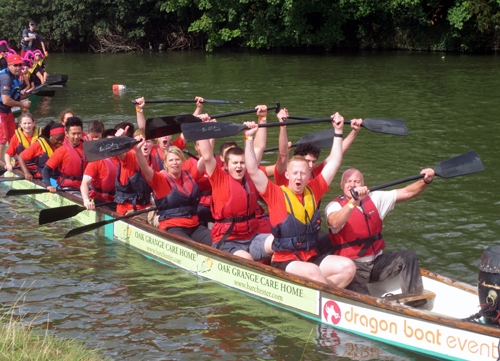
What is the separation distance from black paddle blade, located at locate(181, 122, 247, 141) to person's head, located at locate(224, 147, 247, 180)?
199 millimetres

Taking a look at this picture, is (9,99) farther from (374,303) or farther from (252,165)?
(374,303)

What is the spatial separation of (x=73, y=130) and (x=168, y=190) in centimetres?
243

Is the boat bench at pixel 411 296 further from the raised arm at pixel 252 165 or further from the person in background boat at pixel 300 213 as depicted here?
the raised arm at pixel 252 165

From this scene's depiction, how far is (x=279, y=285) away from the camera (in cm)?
732

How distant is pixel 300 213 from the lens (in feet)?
23.1

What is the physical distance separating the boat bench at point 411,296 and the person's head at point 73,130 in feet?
17.1

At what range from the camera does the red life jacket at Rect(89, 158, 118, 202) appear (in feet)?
32.2

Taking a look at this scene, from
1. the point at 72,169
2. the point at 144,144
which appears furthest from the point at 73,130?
the point at 144,144

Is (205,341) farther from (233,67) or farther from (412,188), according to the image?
(233,67)

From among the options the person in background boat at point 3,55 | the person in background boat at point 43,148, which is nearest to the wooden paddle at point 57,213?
the person in background boat at point 43,148

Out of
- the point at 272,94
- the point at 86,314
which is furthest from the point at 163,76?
the point at 86,314

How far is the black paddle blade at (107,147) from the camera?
821 cm

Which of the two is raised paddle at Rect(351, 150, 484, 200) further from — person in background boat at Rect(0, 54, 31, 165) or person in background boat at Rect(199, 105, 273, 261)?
person in background boat at Rect(0, 54, 31, 165)

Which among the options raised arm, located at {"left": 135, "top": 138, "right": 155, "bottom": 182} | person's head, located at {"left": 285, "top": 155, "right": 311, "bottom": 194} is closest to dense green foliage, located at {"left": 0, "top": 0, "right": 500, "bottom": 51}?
raised arm, located at {"left": 135, "top": 138, "right": 155, "bottom": 182}
